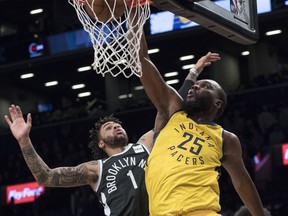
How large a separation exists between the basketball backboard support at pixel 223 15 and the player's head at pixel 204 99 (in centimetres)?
51

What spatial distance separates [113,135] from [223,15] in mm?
1167

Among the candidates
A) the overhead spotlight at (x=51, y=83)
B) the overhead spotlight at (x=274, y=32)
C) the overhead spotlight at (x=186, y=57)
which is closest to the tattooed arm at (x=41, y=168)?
the overhead spotlight at (x=274, y=32)

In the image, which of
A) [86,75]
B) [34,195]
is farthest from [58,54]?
[34,195]

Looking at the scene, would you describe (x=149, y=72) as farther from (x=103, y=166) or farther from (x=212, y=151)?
(x=103, y=166)

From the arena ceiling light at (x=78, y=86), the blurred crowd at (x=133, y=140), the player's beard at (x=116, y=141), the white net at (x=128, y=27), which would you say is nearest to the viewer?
the white net at (x=128, y=27)

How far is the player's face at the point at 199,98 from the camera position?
163 inches

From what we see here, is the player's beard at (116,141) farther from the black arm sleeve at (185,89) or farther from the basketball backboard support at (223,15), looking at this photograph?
the basketball backboard support at (223,15)

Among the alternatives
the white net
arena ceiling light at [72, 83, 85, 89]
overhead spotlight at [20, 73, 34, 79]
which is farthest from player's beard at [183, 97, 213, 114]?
arena ceiling light at [72, 83, 85, 89]

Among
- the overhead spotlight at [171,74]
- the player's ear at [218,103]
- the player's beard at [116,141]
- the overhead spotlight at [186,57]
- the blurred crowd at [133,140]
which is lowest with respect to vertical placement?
the blurred crowd at [133,140]

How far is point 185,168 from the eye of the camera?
13.0 ft

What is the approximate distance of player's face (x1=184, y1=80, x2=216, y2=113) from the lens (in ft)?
13.6

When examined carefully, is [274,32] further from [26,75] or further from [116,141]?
[116,141]

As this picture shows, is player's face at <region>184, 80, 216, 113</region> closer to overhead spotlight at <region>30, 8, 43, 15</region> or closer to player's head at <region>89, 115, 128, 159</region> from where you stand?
player's head at <region>89, 115, 128, 159</region>

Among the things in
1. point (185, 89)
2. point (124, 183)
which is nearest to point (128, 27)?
point (185, 89)
